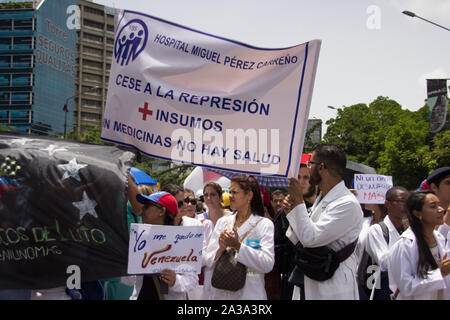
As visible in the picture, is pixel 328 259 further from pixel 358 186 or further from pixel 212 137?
pixel 358 186

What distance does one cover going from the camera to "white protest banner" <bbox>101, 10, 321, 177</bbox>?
461 cm

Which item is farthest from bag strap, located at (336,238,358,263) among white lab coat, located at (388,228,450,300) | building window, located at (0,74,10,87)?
building window, located at (0,74,10,87)

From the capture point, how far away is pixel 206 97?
4.75 metres

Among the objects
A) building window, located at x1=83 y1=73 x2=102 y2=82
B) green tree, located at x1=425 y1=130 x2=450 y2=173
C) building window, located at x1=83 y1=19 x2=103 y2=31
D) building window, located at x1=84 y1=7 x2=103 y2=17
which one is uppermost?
building window, located at x1=84 y1=7 x2=103 y2=17

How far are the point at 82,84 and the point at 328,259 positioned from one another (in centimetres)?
10479

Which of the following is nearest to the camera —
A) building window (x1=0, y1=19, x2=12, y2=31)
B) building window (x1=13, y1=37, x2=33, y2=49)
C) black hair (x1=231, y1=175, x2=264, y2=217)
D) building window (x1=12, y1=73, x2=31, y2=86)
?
black hair (x1=231, y1=175, x2=264, y2=217)

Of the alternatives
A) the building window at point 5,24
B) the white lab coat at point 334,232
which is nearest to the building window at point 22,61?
the building window at point 5,24

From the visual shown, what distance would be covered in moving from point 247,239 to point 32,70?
86599 millimetres

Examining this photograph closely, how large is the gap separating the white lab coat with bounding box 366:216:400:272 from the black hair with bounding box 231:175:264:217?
139cm

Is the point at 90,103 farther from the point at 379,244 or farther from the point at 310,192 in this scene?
the point at 379,244

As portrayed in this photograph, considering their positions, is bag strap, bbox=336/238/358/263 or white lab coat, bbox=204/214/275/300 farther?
white lab coat, bbox=204/214/275/300

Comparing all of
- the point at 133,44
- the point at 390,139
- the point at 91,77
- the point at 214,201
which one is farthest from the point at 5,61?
the point at 133,44

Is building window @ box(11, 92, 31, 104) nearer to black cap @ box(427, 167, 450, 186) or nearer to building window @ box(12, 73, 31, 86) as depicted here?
building window @ box(12, 73, 31, 86)
